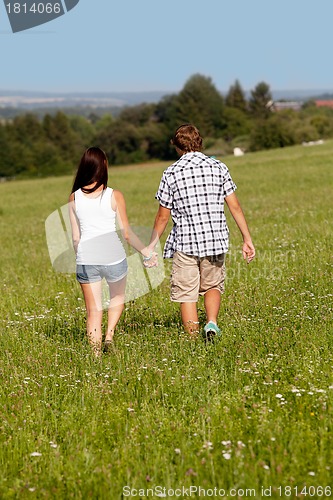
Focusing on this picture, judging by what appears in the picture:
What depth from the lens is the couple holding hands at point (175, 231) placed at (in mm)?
7242

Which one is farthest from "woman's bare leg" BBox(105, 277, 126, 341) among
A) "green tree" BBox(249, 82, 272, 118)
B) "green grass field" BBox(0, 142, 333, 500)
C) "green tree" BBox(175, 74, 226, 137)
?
"green tree" BBox(249, 82, 272, 118)

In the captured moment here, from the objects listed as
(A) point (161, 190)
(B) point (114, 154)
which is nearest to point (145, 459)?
(A) point (161, 190)

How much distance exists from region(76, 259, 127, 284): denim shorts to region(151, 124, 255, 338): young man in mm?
454

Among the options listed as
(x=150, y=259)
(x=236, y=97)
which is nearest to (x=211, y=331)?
(x=150, y=259)

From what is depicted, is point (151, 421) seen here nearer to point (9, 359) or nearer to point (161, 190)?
point (9, 359)

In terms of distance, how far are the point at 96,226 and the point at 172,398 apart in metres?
2.10

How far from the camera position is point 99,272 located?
7438mm

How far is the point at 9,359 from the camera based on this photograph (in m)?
7.16

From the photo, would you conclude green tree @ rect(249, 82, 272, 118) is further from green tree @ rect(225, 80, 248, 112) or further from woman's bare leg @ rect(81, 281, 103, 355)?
woman's bare leg @ rect(81, 281, 103, 355)

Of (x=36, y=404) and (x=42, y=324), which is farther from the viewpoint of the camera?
(x=42, y=324)

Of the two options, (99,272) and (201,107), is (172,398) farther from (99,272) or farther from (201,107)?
(201,107)

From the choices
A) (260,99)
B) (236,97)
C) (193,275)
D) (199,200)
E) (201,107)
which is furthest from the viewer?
(260,99)

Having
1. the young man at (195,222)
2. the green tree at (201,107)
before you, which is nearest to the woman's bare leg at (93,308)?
the young man at (195,222)

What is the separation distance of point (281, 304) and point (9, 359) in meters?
3.10
